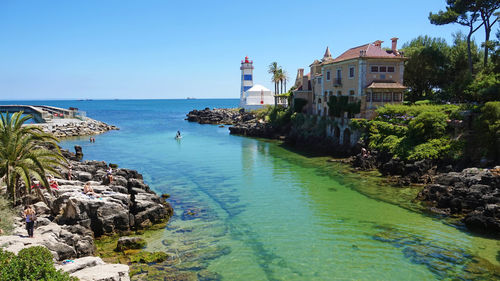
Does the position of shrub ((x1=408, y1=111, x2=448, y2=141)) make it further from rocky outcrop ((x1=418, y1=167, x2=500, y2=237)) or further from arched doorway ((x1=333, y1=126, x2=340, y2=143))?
arched doorway ((x1=333, y1=126, x2=340, y2=143))

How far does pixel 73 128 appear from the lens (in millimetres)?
71375

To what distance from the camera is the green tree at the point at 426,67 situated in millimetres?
54362

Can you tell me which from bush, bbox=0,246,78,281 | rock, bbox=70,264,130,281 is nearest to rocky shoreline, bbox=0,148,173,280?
rock, bbox=70,264,130,281

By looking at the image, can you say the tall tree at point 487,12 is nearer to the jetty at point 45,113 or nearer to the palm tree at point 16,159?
the palm tree at point 16,159

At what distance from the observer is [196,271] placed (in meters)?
16.2

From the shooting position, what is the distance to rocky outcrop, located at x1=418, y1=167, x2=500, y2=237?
20.8m

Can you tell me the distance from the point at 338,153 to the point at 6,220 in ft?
123

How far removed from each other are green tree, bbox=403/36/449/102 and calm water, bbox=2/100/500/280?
89.0 ft

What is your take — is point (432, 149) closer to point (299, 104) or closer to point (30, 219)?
point (30, 219)

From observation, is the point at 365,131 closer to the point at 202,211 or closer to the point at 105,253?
the point at 202,211

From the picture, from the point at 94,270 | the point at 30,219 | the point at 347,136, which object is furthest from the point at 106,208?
the point at 347,136

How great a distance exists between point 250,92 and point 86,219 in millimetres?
84467

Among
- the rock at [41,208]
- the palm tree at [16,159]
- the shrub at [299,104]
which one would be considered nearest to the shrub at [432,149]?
the rock at [41,208]

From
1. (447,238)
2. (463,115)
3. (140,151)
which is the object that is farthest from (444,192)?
(140,151)
